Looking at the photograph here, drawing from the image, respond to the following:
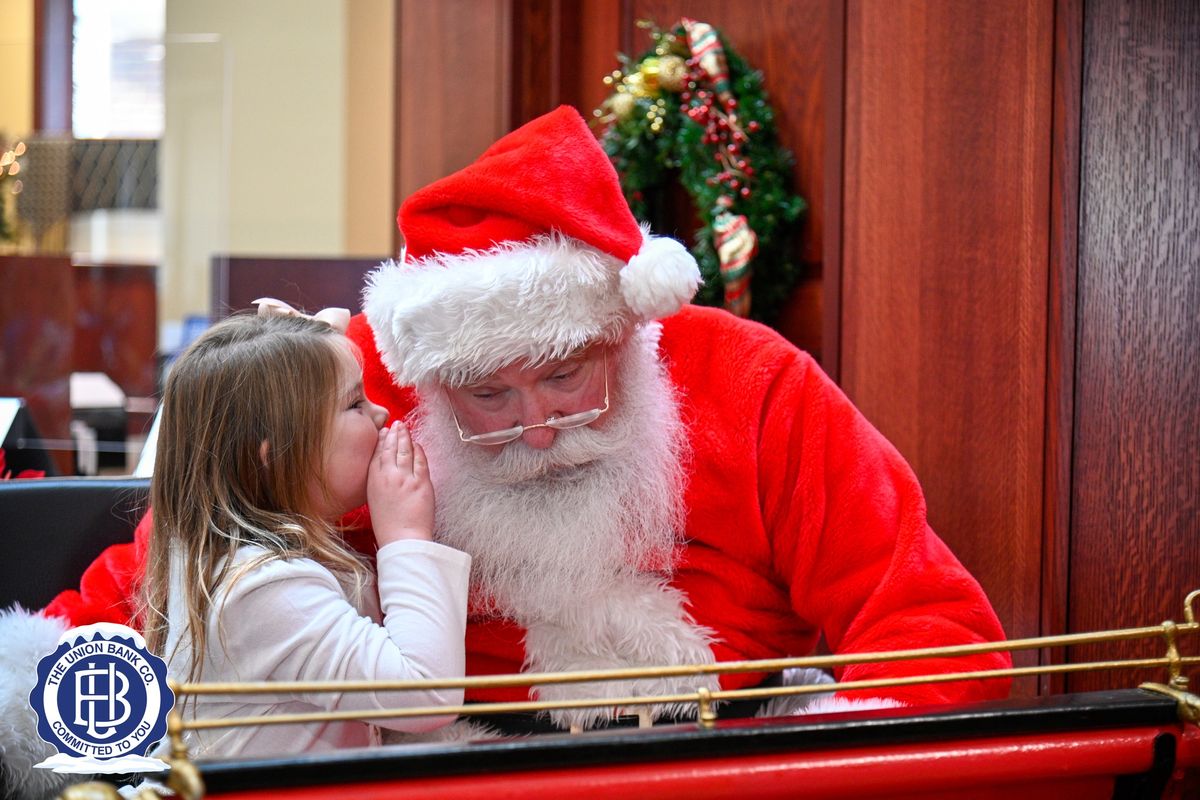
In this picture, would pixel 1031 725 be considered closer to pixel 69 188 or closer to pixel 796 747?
pixel 796 747

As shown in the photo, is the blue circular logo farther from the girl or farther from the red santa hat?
the red santa hat

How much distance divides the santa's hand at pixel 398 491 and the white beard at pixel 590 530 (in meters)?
0.14

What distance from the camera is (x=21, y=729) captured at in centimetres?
154

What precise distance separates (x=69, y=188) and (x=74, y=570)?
309 centimetres

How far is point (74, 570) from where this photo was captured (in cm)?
182

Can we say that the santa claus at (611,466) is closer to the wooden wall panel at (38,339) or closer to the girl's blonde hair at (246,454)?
the girl's blonde hair at (246,454)

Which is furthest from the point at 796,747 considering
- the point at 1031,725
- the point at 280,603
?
the point at 280,603

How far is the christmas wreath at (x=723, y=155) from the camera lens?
3.22 meters

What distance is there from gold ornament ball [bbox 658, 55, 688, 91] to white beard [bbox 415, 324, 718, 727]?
1776 millimetres

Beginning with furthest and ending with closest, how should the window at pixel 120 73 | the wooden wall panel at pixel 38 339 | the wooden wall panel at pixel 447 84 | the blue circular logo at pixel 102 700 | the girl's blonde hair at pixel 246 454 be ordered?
1. the window at pixel 120 73
2. the wooden wall panel at pixel 38 339
3. the wooden wall panel at pixel 447 84
4. the girl's blonde hair at pixel 246 454
5. the blue circular logo at pixel 102 700

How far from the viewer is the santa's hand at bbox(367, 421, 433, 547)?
1.53m

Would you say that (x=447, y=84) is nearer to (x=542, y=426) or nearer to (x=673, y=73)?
(x=673, y=73)

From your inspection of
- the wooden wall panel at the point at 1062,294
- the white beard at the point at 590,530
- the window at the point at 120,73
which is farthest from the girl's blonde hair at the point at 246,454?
the window at the point at 120,73

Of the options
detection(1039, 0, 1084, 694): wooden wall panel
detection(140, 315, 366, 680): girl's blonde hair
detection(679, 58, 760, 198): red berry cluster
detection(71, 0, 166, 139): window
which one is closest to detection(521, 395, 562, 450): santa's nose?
detection(140, 315, 366, 680): girl's blonde hair
